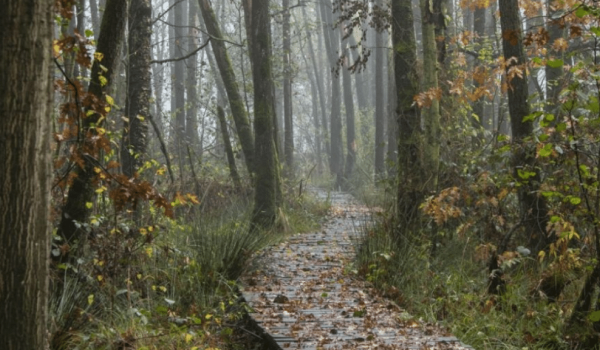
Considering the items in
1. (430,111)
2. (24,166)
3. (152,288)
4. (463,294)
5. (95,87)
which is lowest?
(463,294)

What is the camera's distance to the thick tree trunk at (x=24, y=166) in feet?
12.2

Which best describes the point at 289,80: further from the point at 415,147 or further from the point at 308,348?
the point at 308,348

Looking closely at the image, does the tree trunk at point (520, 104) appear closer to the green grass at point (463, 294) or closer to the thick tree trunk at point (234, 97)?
the green grass at point (463, 294)

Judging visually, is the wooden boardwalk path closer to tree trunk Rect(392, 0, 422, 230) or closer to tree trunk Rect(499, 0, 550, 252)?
tree trunk Rect(392, 0, 422, 230)

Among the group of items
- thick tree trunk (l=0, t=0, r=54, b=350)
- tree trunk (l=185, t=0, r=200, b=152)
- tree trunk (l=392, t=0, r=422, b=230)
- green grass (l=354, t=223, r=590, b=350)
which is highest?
tree trunk (l=185, t=0, r=200, b=152)

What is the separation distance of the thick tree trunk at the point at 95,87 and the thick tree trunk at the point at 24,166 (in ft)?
8.68

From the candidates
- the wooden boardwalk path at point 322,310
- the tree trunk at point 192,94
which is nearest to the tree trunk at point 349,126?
the tree trunk at point 192,94

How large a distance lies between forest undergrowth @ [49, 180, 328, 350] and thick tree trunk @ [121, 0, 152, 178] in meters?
1.69

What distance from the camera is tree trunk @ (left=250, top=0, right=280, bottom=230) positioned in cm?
1319

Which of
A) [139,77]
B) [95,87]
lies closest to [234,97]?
[139,77]

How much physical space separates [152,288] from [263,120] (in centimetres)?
672

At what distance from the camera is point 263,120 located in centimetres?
1345

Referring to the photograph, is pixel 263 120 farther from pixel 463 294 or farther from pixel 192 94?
pixel 192 94

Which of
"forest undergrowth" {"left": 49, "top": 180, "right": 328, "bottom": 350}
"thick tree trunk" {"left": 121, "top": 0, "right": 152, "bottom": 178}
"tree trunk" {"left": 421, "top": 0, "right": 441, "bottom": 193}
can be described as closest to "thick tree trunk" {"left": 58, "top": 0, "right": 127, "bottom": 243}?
"forest undergrowth" {"left": 49, "top": 180, "right": 328, "bottom": 350}
